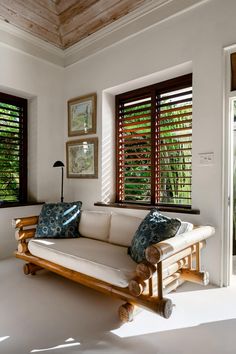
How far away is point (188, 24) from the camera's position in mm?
2682

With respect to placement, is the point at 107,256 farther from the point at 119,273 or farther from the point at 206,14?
the point at 206,14

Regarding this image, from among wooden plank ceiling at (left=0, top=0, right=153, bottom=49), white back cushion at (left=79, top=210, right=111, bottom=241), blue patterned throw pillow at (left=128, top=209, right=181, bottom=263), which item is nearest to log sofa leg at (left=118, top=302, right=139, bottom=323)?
blue patterned throw pillow at (left=128, top=209, right=181, bottom=263)

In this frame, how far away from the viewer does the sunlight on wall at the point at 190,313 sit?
184 cm

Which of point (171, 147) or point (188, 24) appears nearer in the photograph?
point (188, 24)

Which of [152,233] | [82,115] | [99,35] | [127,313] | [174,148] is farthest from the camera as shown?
[82,115]

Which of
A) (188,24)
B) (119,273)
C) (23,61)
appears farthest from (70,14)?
(119,273)

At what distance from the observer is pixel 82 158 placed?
3.78m

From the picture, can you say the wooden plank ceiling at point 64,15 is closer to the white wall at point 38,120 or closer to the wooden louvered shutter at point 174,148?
the white wall at point 38,120

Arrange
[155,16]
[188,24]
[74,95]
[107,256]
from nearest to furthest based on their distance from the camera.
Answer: [107,256] → [188,24] → [155,16] → [74,95]

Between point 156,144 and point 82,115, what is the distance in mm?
1299

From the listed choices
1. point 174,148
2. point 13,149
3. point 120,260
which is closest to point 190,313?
point 120,260

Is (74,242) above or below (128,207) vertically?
below

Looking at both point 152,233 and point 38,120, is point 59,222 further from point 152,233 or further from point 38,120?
point 38,120

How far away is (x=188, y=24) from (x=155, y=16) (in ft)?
1.56
